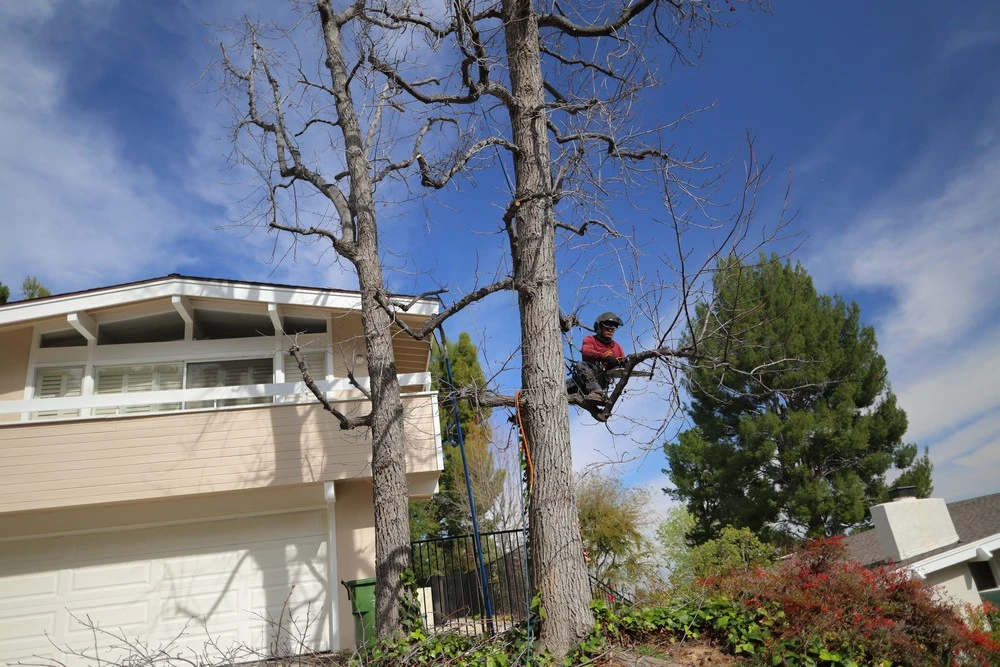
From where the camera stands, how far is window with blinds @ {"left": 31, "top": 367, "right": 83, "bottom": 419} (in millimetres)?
11148

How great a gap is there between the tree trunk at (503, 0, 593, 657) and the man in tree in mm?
434

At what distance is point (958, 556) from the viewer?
13.6 metres

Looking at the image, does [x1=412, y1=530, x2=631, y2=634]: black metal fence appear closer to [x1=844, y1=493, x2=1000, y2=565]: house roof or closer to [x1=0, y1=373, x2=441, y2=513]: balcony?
[x1=0, y1=373, x2=441, y2=513]: balcony

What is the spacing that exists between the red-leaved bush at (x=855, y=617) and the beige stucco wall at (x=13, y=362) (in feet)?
35.4

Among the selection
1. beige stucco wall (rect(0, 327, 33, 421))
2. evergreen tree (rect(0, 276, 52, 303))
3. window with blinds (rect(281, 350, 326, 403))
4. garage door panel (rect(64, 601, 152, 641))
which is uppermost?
evergreen tree (rect(0, 276, 52, 303))

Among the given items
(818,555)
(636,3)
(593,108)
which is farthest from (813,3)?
(818,555)

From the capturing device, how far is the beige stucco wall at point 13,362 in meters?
10.9

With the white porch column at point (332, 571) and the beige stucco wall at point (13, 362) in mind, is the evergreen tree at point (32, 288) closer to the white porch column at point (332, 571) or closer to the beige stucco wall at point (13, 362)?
the beige stucco wall at point (13, 362)

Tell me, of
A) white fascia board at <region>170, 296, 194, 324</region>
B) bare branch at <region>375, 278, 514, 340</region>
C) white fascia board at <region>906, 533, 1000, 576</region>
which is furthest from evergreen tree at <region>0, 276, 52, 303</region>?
white fascia board at <region>906, 533, 1000, 576</region>

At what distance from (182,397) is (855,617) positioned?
29.6ft

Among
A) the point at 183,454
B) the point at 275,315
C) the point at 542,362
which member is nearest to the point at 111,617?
the point at 183,454

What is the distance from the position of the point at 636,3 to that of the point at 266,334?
8226mm

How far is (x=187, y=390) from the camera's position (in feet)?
34.1

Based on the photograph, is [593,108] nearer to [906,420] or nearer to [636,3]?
[636,3]
